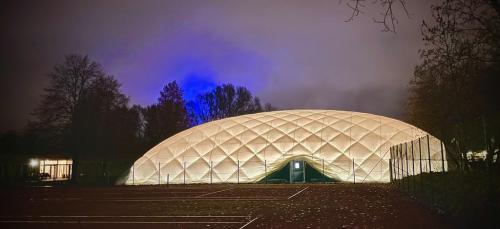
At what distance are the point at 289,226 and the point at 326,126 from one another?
96.6 feet

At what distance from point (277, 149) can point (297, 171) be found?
3.21m

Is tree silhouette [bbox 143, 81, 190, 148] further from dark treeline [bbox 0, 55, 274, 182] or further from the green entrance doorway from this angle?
the green entrance doorway

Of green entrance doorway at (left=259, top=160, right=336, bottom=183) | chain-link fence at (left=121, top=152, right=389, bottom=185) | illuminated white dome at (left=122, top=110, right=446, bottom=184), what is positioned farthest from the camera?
green entrance doorway at (left=259, top=160, right=336, bottom=183)

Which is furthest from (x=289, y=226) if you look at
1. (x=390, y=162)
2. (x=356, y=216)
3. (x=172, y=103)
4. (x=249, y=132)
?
(x=172, y=103)

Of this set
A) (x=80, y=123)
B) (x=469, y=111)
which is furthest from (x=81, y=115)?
(x=469, y=111)

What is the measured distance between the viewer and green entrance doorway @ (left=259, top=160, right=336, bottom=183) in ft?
128

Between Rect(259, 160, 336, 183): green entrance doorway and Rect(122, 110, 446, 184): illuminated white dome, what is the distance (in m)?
1.77

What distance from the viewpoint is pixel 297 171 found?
129 ft

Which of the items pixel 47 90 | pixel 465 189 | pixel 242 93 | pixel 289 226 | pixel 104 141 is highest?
pixel 242 93

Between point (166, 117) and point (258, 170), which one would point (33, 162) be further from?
point (258, 170)

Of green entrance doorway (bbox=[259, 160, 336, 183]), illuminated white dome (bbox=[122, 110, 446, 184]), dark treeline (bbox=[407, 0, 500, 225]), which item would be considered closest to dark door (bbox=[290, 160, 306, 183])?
green entrance doorway (bbox=[259, 160, 336, 183])

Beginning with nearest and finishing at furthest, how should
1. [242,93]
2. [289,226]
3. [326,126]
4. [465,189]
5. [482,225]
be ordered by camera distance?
[482,225]
[465,189]
[289,226]
[326,126]
[242,93]

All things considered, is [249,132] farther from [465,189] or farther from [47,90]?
[465,189]

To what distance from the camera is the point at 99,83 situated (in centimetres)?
5006
